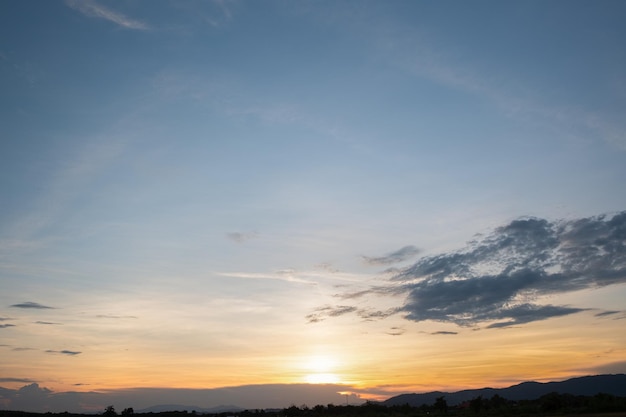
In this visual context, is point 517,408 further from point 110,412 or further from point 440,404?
point 110,412

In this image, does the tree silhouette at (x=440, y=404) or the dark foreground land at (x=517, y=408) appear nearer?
the dark foreground land at (x=517, y=408)

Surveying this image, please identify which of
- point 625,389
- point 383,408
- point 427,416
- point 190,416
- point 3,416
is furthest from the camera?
point 625,389

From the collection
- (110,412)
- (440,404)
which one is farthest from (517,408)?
(110,412)

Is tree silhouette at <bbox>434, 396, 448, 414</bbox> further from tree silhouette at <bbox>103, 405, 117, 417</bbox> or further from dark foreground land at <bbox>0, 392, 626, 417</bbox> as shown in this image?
tree silhouette at <bbox>103, 405, 117, 417</bbox>

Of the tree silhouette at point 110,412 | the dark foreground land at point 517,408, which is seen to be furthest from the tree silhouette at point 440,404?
the tree silhouette at point 110,412

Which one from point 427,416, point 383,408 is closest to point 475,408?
point 427,416

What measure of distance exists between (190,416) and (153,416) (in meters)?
8.03

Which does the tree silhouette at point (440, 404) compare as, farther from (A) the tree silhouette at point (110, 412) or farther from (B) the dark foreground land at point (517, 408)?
(A) the tree silhouette at point (110, 412)

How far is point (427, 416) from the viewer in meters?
68.4

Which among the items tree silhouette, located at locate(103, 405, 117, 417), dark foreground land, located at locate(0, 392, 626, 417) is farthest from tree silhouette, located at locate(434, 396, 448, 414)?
tree silhouette, located at locate(103, 405, 117, 417)

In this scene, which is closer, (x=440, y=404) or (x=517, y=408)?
(x=517, y=408)

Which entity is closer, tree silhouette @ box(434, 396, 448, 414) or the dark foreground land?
the dark foreground land

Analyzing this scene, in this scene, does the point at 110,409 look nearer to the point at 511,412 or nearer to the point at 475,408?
the point at 475,408

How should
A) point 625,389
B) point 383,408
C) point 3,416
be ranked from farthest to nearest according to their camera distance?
1. point 625,389
2. point 3,416
3. point 383,408
